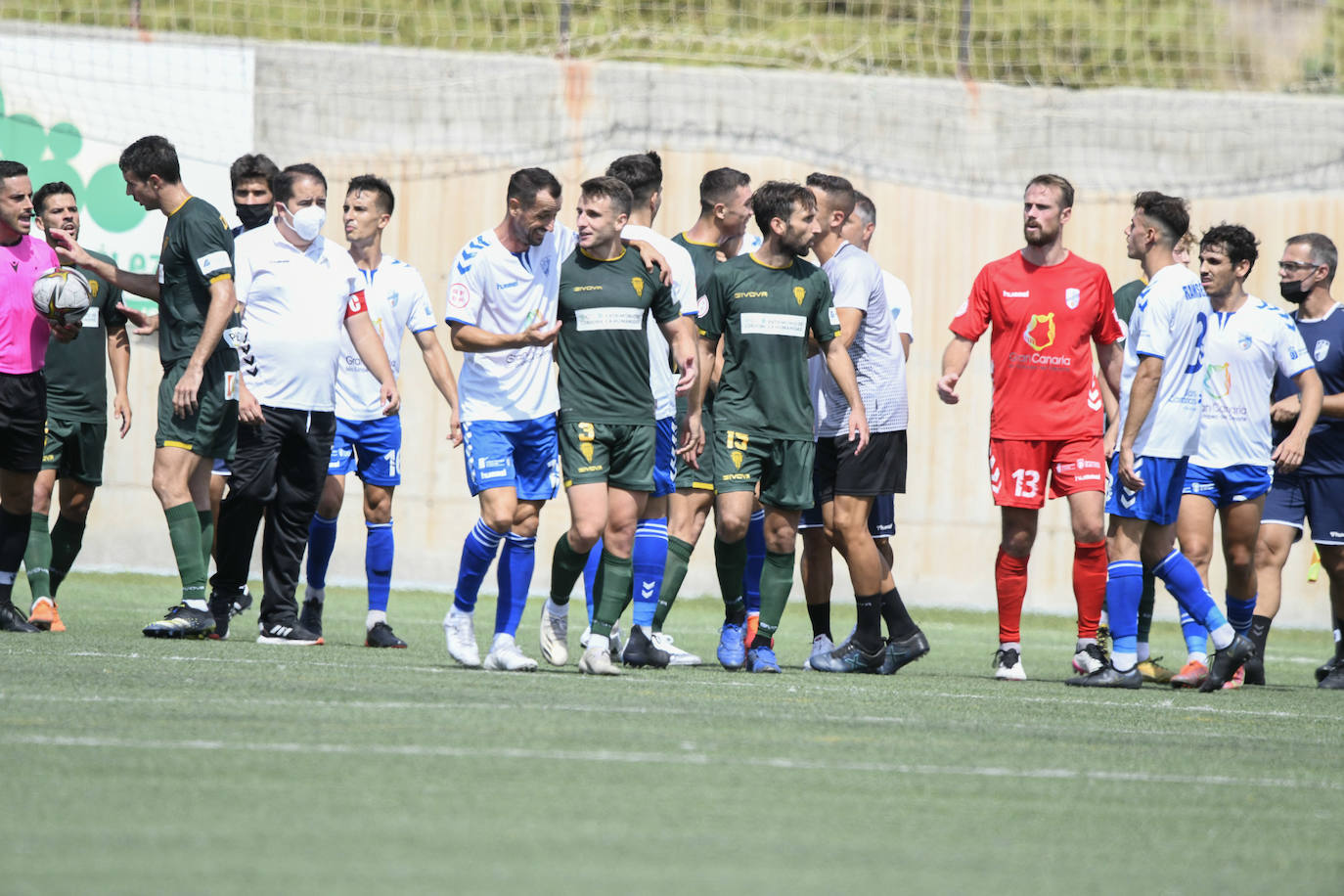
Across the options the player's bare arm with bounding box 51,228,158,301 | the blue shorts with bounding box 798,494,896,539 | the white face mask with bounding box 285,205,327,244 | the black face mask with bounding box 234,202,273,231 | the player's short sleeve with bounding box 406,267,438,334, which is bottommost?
the blue shorts with bounding box 798,494,896,539

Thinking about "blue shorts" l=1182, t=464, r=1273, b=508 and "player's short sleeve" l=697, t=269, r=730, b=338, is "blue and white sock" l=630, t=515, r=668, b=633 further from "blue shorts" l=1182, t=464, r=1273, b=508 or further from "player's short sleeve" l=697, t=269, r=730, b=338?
"blue shorts" l=1182, t=464, r=1273, b=508

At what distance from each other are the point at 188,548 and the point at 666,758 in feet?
14.5

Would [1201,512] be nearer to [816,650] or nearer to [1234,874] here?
[816,650]

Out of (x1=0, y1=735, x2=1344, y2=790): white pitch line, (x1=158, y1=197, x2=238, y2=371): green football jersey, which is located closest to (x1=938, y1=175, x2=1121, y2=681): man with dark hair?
(x1=0, y1=735, x2=1344, y2=790): white pitch line

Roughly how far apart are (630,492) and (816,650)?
174cm

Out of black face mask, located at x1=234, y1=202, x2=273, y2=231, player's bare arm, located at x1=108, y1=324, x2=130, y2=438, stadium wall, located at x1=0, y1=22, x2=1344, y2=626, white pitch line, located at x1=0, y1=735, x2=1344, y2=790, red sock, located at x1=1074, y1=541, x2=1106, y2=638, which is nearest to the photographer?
white pitch line, located at x1=0, y1=735, x2=1344, y2=790

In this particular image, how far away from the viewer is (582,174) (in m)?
14.7

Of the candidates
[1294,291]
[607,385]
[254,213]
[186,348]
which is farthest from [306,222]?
[1294,291]

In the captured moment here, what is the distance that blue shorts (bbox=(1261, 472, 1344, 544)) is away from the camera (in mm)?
9422

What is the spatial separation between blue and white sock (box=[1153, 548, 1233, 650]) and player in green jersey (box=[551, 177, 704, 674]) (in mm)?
2614

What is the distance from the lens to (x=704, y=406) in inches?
340

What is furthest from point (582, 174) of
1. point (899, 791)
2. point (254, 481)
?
point (899, 791)

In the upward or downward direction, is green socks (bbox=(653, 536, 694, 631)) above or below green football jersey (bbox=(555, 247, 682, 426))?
below

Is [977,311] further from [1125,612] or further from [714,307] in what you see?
[1125,612]
